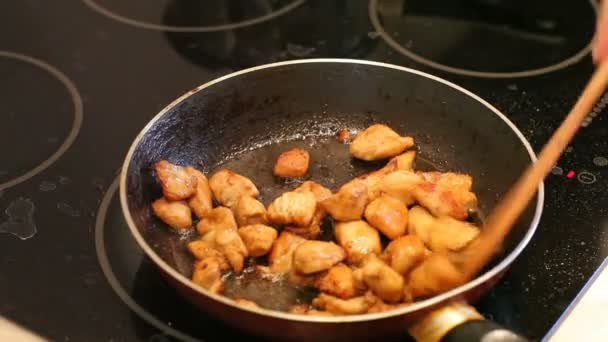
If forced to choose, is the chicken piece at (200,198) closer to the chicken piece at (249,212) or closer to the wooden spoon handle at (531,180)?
the chicken piece at (249,212)

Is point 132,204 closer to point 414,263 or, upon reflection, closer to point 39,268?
point 39,268

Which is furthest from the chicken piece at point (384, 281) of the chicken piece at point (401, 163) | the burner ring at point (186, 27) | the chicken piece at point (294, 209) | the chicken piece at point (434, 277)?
the burner ring at point (186, 27)

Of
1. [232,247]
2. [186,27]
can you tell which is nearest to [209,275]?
[232,247]

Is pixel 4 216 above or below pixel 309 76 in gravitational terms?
below

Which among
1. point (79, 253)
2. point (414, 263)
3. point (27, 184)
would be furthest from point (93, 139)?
point (414, 263)

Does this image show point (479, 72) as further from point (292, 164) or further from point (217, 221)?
point (217, 221)

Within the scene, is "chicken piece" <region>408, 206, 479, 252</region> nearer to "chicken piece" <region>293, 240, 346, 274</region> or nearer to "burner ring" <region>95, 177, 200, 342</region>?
"chicken piece" <region>293, 240, 346, 274</region>
